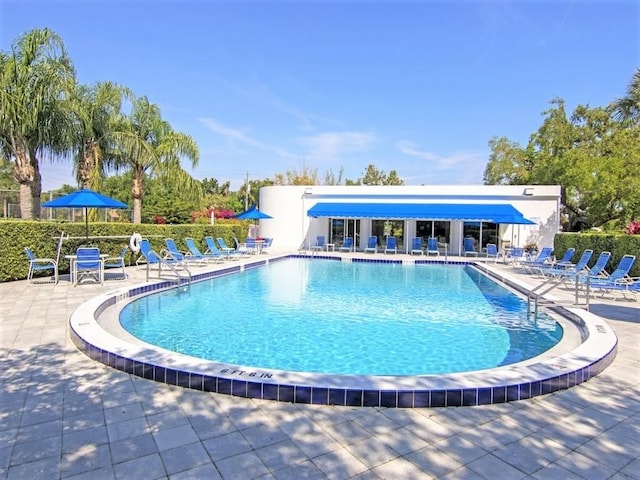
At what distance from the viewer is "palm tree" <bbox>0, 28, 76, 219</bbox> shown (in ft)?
52.6

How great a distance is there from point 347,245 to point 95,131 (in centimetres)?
1801

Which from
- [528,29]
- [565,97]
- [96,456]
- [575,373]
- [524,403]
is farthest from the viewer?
[565,97]

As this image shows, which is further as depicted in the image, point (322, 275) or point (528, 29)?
point (322, 275)

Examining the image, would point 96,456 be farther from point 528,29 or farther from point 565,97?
point 565,97

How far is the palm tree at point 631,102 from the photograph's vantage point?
20938mm

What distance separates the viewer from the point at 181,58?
2067cm

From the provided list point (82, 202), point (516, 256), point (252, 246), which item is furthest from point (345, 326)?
point (252, 246)

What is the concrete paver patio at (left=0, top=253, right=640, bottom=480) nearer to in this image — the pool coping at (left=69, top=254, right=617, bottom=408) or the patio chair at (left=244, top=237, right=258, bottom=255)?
the pool coping at (left=69, top=254, right=617, bottom=408)

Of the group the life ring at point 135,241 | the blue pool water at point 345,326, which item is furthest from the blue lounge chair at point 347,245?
the life ring at point 135,241

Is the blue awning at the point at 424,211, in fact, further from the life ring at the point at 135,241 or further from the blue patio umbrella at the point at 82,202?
the blue patio umbrella at the point at 82,202

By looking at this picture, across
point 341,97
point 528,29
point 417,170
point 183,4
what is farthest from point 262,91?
point 417,170

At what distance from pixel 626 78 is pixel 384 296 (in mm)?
19029

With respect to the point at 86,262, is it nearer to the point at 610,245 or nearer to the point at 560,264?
the point at 560,264

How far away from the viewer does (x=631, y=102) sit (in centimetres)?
2127
